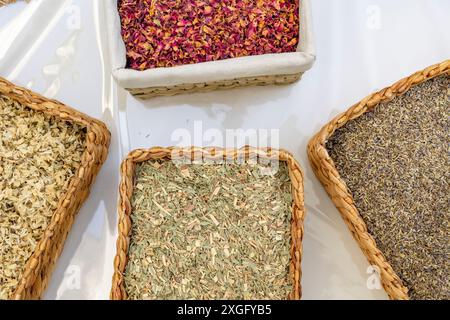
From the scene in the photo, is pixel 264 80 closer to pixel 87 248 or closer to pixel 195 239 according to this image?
pixel 195 239

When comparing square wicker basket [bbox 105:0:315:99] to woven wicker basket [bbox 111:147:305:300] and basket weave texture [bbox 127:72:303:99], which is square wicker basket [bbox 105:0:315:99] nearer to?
basket weave texture [bbox 127:72:303:99]

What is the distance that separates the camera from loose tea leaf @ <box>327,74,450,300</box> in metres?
1.12

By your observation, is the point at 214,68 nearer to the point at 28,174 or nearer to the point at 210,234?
the point at 210,234

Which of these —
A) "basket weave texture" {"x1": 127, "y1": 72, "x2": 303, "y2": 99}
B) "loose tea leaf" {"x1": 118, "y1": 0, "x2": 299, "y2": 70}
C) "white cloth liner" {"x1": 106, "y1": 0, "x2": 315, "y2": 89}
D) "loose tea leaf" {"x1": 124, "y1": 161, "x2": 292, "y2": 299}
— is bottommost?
"loose tea leaf" {"x1": 124, "y1": 161, "x2": 292, "y2": 299}

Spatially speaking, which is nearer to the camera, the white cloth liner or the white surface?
the white cloth liner

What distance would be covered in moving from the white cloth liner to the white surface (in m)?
0.18

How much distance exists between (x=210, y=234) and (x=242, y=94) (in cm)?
41

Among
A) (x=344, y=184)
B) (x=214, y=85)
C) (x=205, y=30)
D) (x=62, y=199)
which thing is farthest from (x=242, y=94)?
(x=62, y=199)

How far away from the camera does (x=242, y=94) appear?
4.30ft

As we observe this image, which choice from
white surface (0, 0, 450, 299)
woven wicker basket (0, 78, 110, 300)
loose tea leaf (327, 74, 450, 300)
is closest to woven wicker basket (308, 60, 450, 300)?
loose tea leaf (327, 74, 450, 300)

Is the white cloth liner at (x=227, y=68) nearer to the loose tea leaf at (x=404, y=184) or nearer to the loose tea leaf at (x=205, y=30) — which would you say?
the loose tea leaf at (x=205, y=30)

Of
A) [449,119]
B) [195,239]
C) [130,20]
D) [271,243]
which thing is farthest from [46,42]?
[449,119]

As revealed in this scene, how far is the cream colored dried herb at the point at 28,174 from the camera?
1.11 m
